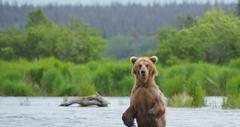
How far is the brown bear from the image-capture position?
1465cm

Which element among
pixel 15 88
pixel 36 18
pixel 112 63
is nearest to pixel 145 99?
pixel 15 88

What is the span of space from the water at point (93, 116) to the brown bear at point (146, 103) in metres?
6.55

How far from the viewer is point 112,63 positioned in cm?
4834

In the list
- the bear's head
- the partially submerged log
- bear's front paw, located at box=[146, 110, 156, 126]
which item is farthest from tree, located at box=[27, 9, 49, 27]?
bear's front paw, located at box=[146, 110, 156, 126]

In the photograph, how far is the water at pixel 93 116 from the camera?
22.0 metres

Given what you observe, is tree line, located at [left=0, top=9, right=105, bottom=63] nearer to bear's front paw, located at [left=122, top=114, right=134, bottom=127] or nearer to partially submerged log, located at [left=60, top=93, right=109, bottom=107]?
partially submerged log, located at [left=60, top=93, right=109, bottom=107]

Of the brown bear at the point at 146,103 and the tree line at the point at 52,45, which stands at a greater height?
the brown bear at the point at 146,103

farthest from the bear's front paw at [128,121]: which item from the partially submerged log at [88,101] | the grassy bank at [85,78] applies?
the grassy bank at [85,78]

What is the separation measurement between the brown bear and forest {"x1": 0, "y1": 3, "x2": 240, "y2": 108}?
44.8ft

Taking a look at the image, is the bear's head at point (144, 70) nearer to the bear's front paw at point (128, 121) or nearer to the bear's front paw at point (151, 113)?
the bear's front paw at point (151, 113)

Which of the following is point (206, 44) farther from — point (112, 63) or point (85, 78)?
point (85, 78)

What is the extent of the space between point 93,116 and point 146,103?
34.7 ft

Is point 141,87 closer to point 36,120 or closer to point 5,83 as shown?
point 36,120

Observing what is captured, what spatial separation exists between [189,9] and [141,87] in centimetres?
18584
